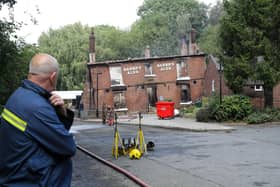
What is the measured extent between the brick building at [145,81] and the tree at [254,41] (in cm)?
2513

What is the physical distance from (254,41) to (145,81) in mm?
27331

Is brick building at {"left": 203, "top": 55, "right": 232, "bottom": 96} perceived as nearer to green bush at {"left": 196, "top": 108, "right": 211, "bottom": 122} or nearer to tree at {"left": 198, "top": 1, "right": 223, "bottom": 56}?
green bush at {"left": 196, "top": 108, "right": 211, "bottom": 122}

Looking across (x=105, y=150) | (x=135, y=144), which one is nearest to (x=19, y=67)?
(x=105, y=150)

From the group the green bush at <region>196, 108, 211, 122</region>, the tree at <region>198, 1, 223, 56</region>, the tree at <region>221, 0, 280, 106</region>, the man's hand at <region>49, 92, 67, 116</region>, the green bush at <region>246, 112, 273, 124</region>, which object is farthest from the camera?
the tree at <region>198, 1, 223, 56</region>

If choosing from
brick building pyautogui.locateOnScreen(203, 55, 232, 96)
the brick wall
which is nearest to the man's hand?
brick building pyautogui.locateOnScreen(203, 55, 232, 96)

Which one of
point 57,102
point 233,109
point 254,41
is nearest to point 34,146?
point 57,102

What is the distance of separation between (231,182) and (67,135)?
266 inches

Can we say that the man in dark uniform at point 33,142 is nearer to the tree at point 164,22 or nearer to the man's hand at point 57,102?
→ the man's hand at point 57,102

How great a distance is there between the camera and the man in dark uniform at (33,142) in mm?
3363

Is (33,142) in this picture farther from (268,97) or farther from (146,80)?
(146,80)

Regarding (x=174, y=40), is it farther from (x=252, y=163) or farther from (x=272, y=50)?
(x=252, y=163)

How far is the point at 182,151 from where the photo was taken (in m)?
15.7

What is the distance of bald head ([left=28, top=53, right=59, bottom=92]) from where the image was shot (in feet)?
11.8

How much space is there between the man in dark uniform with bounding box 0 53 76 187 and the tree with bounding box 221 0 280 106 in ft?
82.8
